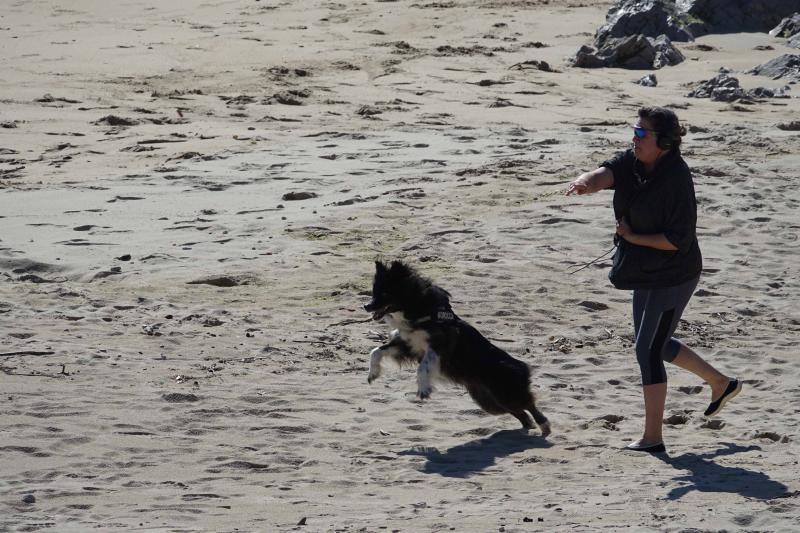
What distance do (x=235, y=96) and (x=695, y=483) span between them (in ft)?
37.4

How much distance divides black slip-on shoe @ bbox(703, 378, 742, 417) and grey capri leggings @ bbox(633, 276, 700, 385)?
1.63ft

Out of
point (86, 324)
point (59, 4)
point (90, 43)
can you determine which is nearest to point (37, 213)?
point (86, 324)

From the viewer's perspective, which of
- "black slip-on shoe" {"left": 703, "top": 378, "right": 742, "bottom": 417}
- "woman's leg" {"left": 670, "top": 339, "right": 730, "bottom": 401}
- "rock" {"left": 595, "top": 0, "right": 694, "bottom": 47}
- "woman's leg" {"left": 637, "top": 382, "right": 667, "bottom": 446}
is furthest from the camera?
"rock" {"left": 595, "top": 0, "right": 694, "bottom": 47}

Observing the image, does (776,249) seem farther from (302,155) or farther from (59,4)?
(59,4)

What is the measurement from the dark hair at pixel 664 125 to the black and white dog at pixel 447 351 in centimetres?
157

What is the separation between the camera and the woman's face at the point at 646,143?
5.58 metres

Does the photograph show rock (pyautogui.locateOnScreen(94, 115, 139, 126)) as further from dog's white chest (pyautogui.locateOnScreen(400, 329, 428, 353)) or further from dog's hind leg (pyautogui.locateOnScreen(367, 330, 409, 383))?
dog's white chest (pyautogui.locateOnScreen(400, 329, 428, 353))

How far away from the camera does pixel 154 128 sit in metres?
13.8

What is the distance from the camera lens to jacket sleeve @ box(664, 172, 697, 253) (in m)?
5.59

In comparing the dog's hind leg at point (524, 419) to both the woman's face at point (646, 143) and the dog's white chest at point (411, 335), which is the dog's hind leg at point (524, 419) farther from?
the woman's face at point (646, 143)

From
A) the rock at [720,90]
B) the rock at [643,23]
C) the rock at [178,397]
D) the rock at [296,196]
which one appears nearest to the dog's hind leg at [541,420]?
the rock at [178,397]

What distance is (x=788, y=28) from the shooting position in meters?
21.6

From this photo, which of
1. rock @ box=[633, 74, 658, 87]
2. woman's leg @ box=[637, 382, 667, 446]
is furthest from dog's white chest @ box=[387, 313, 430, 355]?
rock @ box=[633, 74, 658, 87]

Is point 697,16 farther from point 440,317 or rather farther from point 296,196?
point 440,317
